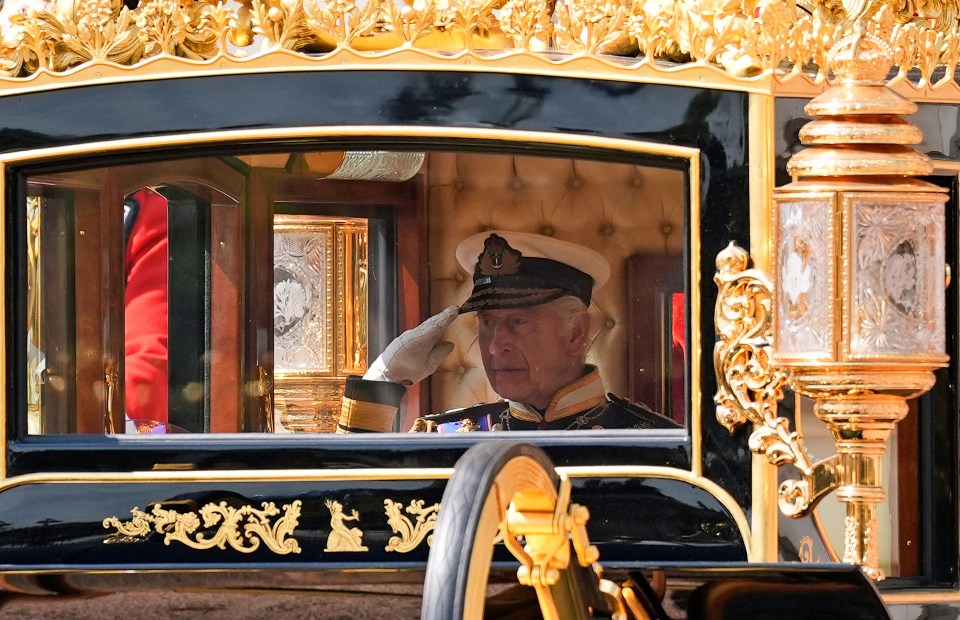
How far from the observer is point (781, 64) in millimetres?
2326

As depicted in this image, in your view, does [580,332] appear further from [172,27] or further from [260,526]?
[172,27]

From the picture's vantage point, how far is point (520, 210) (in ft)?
7.70

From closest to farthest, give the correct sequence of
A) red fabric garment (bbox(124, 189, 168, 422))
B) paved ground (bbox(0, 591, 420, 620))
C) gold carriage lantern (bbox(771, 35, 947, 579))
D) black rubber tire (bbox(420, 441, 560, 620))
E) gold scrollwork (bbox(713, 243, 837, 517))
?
1. black rubber tire (bbox(420, 441, 560, 620))
2. paved ground (bbox(0, 591, 420, 620))
3. gold carriage lantern (bbox(771, 35, 947, 579))
4. gold scrollwork (bbox(713, 243, 837, 517))
5. red fabric garment (bbox(124, 189, 168, 422))

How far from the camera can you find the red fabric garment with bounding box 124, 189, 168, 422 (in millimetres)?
2393

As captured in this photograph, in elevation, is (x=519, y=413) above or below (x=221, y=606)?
above

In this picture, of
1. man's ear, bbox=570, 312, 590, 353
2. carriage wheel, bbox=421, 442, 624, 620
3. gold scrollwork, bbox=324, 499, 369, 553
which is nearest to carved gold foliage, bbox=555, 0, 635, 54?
man's ear, bbox=570, 312, 590, 353

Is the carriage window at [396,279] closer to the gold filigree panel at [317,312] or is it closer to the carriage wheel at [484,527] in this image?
the gold filigree panel at [317,312]

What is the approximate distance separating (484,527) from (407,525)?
1.22 m

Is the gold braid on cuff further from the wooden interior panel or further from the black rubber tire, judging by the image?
the black rubber tire

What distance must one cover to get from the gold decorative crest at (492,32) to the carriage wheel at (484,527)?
3.62ft

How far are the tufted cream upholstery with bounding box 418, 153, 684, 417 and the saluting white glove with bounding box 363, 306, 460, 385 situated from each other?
2 cm

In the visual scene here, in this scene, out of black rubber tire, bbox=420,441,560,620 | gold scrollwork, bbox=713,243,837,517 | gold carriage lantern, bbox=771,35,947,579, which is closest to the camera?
black rubber tire, bbox=420,441,560,620

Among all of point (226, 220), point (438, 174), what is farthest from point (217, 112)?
point (438, 174)

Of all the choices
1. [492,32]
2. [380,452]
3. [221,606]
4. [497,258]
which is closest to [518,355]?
[497,258]
